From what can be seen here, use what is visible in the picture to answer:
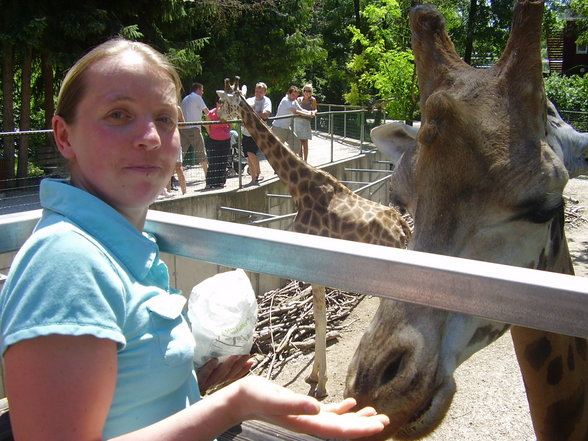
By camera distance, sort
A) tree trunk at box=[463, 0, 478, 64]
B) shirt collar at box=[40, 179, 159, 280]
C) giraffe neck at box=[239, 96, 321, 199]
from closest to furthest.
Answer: shirt collar at box=[40, 179, 159, 280] → giraffe neck at box=[239, 96, 321, 199] → tree trunk at box=[463, 0, 478, 64]

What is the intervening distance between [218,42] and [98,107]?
1586 centimetres

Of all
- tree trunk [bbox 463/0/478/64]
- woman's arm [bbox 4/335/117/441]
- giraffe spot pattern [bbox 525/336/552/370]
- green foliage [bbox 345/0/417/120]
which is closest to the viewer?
woman's arm [bbox 4/335/117/441]

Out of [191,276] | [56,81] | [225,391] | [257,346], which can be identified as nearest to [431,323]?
[225,391]

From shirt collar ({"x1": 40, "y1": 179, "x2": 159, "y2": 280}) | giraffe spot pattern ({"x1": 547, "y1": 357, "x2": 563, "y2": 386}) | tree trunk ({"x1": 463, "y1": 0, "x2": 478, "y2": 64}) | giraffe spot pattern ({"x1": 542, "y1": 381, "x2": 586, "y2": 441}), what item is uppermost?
tree trunk ({"x1": 463, "y1": 0, "x2": 478, "y2": 64})

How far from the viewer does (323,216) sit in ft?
17.8

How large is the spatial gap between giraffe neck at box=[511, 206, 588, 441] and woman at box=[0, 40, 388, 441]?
47.1 inches

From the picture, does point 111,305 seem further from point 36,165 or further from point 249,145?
point 36,165

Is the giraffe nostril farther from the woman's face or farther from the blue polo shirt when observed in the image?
the woman's face

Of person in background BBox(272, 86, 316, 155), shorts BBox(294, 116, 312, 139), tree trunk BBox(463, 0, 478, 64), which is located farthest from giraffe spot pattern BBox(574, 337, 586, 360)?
tree trunk BBox(463, 0, 478, 64)

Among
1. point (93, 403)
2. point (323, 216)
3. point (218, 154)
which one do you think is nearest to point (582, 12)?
point (218, 154)

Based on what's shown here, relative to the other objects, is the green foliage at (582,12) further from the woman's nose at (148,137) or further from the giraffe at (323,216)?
the woman's nose at (148,137)

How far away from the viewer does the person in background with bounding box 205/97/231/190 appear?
28.3 ft

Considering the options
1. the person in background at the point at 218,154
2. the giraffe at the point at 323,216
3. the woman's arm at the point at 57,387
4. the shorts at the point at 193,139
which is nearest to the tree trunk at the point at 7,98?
the shorts at the point at 193,139

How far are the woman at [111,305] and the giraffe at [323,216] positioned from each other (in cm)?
418
